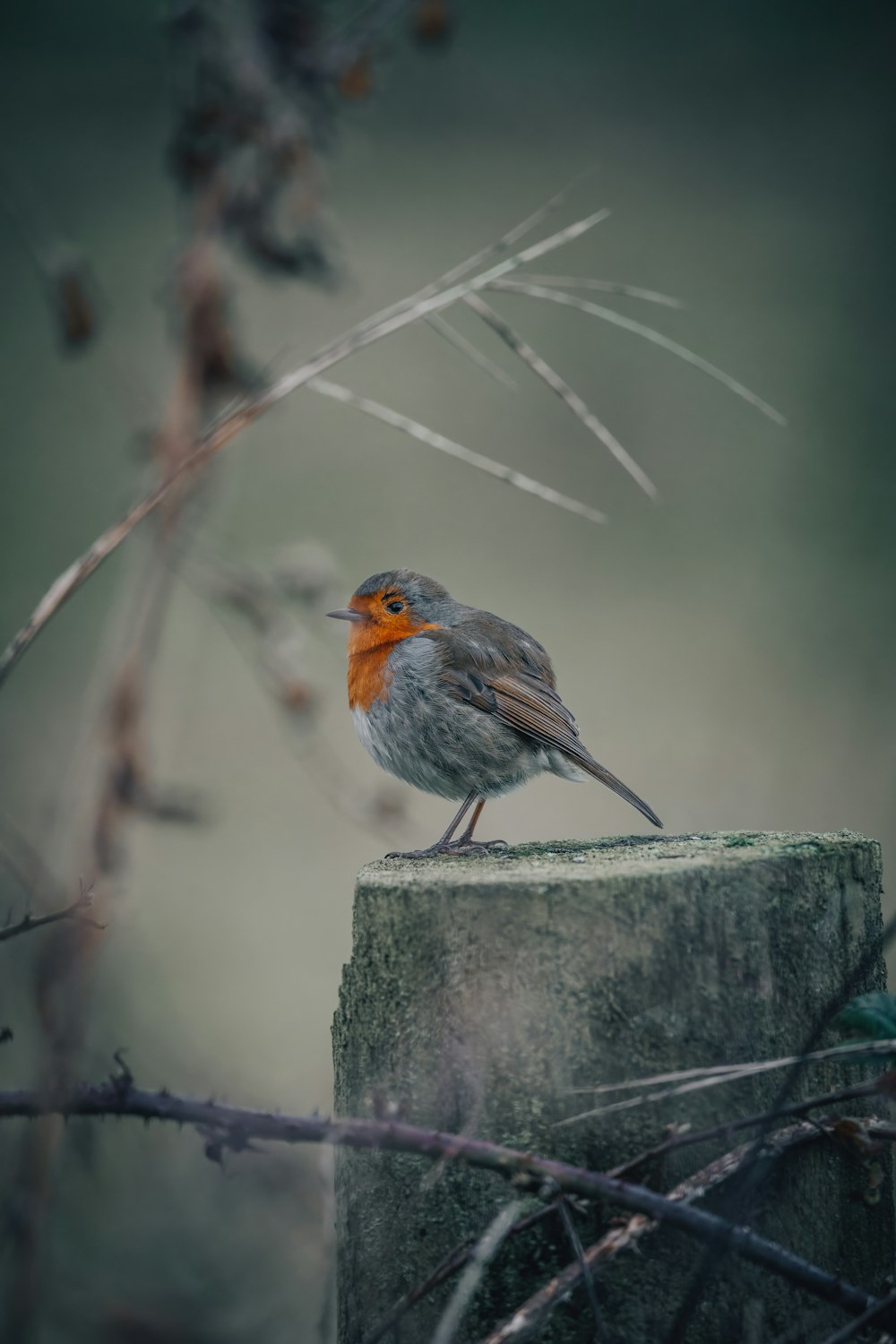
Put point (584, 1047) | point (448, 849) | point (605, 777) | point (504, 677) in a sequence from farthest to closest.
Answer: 1. point (504, 677)
2. point (605, 777)
3. point (448, 849)
4. point (584, 1047)

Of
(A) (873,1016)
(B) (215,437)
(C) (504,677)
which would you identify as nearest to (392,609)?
(C) (504,677)

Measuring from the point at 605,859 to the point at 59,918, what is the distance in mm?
714

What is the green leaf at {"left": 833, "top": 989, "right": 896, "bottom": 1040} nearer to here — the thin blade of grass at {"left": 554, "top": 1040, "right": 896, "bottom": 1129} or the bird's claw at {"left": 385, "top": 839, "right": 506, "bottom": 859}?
the thin blade of grass at {"left": 554, "top": 1040, "right": 896, "bottom": 1129}

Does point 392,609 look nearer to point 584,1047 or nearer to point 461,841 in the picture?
point 461,841

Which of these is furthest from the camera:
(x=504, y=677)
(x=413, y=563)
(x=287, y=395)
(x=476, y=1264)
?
(x=413, y=563)

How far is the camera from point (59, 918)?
1.19 meters

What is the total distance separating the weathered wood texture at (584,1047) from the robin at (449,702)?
1.12m

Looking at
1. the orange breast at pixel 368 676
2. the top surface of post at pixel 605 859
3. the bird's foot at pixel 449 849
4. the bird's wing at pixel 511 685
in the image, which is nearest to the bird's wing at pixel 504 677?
the bird's wing at pixel 511 685

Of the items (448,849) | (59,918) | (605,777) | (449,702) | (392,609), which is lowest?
(59,918)

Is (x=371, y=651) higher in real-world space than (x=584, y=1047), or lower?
higher

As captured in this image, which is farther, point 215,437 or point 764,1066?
point 215,437

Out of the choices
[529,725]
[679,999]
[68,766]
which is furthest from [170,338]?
[529,725]

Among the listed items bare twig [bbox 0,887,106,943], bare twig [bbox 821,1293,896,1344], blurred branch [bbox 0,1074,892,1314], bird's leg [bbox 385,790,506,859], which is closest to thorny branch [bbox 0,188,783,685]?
bare twig [bbox 0,887,106,943]

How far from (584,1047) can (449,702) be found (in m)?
1.41
